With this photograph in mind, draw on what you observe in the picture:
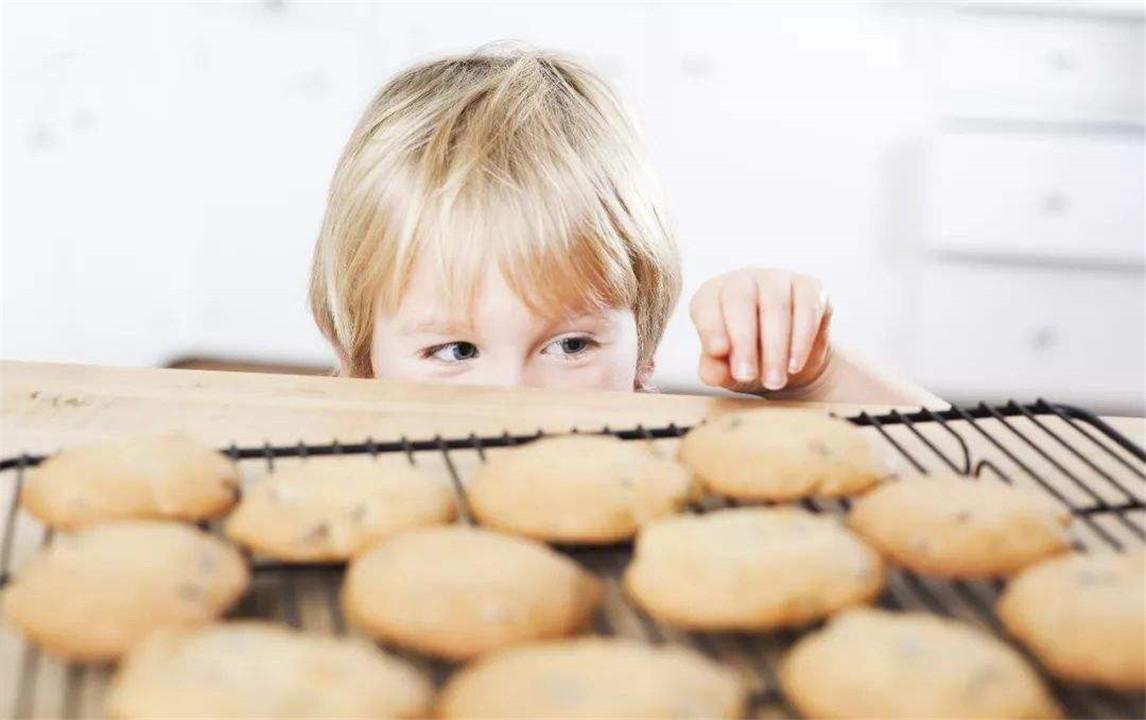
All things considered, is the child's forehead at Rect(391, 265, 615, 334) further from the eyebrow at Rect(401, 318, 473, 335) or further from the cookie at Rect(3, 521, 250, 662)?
the cookie at Rect(3, 521, 250, 662)

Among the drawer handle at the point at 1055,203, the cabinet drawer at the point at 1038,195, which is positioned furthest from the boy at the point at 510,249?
the drawer handle at the point at 1055,203

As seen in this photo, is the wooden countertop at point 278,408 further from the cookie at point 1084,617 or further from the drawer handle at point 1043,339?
the drawer handle at point 1043,339

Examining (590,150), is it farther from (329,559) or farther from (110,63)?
(110,63)

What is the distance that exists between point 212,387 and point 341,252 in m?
0.43

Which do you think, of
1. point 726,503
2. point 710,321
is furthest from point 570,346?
point 726,503

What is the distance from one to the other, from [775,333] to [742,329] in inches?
1.1

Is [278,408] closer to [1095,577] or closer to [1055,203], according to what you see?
[1095,577]

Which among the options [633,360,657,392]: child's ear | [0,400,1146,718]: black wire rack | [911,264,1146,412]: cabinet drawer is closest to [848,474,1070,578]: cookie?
[0,400,1146,718]: black wire rack

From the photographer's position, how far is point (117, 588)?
1.69 ft

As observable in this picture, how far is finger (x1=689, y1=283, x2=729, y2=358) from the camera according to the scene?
1.01 metres

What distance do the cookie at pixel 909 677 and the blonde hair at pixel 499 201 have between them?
71 cm

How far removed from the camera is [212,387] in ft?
2.93

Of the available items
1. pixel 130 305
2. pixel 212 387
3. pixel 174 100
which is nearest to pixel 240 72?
pixel 174 100

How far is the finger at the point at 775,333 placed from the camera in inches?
39.4
